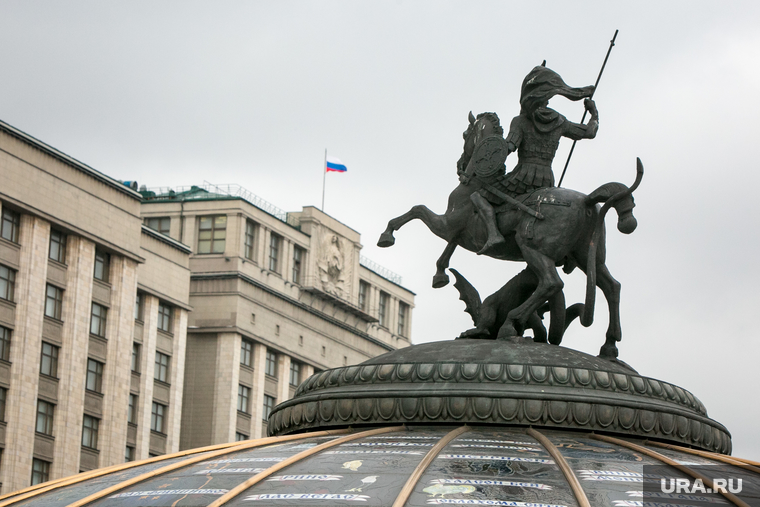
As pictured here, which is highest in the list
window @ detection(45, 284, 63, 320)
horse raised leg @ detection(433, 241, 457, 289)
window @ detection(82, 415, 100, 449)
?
window @ detection(45, 284, 63, 320)

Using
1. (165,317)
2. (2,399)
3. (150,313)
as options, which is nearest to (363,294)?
(165,317)

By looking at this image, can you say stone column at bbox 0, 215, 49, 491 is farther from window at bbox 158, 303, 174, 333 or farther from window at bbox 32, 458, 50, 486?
window at bbox 158, 303, 174, 333

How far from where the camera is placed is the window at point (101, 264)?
68.4 meters

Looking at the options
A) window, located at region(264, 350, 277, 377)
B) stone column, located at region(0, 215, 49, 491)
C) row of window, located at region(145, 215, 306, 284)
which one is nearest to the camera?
stone column, located at region(0, 215, 49, 491)

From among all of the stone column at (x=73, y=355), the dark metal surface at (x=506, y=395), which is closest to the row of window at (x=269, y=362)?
the stone column at (x=73, y=355)

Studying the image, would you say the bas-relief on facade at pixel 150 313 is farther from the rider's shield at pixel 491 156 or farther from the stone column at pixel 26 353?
the rider's shield at pixel 491 156

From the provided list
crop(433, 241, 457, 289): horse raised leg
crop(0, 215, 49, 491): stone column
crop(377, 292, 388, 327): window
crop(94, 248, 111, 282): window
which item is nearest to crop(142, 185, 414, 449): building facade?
crop(377, 292, 388, 327): window

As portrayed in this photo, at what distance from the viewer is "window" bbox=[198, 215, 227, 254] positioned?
8281cm

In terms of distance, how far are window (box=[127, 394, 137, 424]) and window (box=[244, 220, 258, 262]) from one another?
14.8m

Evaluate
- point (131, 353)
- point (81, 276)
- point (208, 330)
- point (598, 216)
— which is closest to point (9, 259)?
point (81, 276)

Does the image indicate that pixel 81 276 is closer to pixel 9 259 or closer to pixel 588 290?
pixel 9 259

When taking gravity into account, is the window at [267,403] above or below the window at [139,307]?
below

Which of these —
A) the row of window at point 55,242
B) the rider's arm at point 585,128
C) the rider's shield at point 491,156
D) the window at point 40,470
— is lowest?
the rider's shield at point 491,156

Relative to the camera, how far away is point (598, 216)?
42.6 ft
